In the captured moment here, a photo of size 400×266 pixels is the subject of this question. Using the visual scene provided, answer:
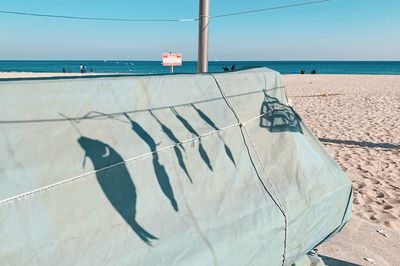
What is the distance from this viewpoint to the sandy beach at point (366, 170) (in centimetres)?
401

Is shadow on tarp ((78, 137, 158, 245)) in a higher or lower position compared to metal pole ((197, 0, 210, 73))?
lower

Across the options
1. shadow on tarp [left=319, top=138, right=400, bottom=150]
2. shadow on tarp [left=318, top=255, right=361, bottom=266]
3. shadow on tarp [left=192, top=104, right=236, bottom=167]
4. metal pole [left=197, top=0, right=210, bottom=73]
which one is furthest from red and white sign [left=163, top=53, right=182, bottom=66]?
shadow on tarp [left=319, top=138, right=400, bottom=150]

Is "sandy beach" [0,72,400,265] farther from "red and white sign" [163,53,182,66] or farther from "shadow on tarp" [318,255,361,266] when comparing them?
"red and white sign" [163,53,182,66]

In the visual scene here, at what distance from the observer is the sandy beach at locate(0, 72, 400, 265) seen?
4.01 meters

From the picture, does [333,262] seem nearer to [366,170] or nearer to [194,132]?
[194,132]

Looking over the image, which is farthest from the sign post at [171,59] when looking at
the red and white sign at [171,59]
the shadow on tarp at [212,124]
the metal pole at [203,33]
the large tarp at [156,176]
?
Result: the shadow on tarp at [212,124]

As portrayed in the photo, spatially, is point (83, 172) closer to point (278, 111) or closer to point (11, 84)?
point (11, 84)

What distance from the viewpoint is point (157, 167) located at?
236 centimetres

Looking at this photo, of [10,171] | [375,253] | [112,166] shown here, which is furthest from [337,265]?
[10,171]

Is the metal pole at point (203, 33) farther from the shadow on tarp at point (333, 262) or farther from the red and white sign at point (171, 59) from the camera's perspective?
the shadow on tarp at point (333, 262)

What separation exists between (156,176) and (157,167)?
61 millimetres

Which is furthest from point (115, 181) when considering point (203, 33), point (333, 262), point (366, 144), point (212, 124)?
point (366, 144)

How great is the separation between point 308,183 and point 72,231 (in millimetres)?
1985

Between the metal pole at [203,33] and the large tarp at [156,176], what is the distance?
1684 mm
